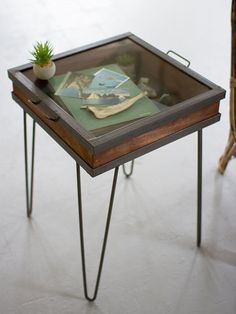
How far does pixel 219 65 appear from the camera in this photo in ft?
10.1

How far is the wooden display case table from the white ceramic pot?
2 centimetres

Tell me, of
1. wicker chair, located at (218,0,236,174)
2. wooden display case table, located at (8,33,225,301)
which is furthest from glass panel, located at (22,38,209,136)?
wicker chair, located at (218,0,236,174)

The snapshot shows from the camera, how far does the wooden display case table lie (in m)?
1.53

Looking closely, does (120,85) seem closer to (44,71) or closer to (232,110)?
(44,71)

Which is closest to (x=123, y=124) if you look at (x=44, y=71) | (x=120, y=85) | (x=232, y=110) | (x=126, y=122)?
(x=126, y=122)

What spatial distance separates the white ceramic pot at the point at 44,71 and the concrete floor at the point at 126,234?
0.67 m

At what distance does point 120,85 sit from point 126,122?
193mm

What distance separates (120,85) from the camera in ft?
5.66

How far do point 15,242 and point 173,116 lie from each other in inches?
33.7

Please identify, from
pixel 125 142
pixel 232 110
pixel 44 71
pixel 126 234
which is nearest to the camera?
pixel 125 142

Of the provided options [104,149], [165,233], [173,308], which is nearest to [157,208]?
[165,233]

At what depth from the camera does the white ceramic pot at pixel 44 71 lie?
1716mm

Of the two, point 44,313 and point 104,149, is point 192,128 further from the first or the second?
point 44,313

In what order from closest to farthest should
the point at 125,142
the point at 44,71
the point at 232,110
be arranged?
the point at 125,142 < the point at 44,71 < the point at 232,110
